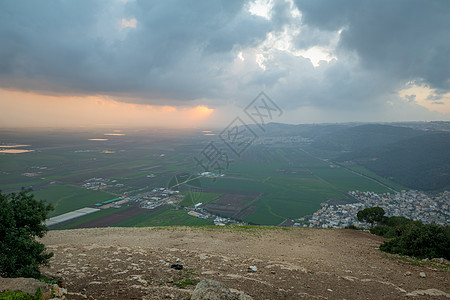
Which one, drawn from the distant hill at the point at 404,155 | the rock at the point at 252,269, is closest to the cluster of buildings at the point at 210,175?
the distant hill at the point at 404,155

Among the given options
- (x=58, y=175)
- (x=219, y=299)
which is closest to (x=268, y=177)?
(x=58, y=175)

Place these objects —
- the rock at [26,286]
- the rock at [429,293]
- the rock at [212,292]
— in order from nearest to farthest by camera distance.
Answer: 1. the rock at [26,286]
2. the rock at [212,292]
3. the rock at [429,293]

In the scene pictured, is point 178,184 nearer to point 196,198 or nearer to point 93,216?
point 196,198

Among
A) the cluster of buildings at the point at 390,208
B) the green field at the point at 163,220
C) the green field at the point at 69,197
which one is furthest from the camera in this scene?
the green field at the point at 69,197

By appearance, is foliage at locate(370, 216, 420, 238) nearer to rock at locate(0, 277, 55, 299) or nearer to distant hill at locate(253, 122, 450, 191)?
rock at locate(0, 277, 55, 299)

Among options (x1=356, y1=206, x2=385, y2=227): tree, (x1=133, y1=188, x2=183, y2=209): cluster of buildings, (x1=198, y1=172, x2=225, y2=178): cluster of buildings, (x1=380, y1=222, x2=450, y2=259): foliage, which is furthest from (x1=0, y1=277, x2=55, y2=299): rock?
(x1=198, y1=172, x2=225, y2=178): cluster of buildings

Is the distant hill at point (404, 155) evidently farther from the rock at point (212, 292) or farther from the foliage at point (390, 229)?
the rock at point (212, 292)
